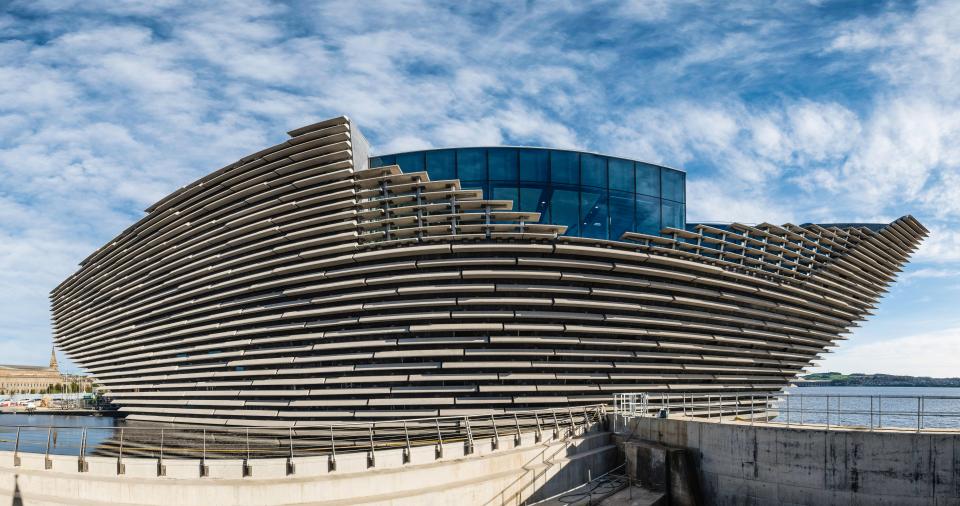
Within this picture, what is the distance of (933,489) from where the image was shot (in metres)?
16.6

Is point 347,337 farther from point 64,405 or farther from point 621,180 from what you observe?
point 64,405

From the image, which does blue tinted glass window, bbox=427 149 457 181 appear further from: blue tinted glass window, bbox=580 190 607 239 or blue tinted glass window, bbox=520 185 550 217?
blue tinted glass window, bbox=580 190 607 239

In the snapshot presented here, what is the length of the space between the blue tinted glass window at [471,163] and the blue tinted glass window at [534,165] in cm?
204

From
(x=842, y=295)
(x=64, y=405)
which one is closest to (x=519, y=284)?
(x=842, y=295)

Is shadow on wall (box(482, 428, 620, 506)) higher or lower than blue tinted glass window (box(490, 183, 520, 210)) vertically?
lower

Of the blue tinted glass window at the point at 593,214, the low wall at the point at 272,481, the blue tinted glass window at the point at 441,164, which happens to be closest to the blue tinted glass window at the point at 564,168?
the blue tinted glass window at the point at 593,214

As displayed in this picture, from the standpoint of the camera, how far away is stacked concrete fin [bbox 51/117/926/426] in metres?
32.6

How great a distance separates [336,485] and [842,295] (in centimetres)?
3560

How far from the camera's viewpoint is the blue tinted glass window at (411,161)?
3688 cm

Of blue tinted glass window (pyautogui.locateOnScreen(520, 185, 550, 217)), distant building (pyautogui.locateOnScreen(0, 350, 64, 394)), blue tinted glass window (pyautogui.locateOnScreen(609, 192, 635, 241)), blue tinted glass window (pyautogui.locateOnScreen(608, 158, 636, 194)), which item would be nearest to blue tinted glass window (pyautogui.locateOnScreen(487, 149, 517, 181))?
blue tinted glass window (pyautogui.locateOnScreen(520, 185, 550, 217))

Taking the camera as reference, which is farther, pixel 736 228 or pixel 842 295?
pixel 842 295

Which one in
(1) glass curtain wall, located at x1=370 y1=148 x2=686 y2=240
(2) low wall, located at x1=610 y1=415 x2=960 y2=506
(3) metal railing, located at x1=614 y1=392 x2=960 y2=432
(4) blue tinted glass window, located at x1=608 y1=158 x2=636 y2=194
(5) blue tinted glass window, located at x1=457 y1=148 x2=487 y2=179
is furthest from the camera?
(4) blue tinted glass window, located at x1=608 y1=158 x2=636 y2=194

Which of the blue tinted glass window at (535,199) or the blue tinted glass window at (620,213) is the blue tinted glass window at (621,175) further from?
the blue tinted glass window at (535,199)

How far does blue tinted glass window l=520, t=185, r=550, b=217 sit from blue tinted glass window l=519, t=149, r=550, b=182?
1.81ft
